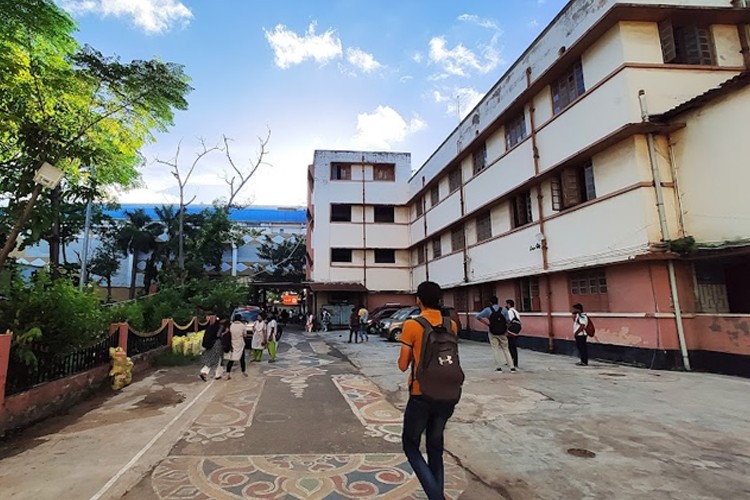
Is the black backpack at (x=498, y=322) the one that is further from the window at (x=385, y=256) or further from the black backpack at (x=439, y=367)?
the window at (x=385, y=256)

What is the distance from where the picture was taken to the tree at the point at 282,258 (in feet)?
132

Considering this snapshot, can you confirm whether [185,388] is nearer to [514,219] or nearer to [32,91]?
[32,91]

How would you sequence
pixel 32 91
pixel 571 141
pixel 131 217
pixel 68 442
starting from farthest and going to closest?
pixel 131 217 → pixel 571 141 → pixel 32 91 → pixel 68 442

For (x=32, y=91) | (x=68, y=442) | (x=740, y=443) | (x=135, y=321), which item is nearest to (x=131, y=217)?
(x=135, y=321)

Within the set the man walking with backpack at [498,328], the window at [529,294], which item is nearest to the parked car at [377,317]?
the window at [529,294]

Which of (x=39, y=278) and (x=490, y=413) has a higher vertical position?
(x=39, y=278)

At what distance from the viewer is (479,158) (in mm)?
18125

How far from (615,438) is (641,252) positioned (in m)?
6.32

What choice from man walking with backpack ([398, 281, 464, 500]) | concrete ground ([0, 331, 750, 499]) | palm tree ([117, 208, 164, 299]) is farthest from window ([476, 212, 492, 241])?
palm tree ([117, 208, 164, 299])

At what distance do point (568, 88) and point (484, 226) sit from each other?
22.6 feet

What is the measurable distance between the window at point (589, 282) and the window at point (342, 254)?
58.6 feet

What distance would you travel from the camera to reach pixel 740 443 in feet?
14.4

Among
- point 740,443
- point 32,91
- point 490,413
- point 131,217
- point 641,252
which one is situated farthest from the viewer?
point 131,217

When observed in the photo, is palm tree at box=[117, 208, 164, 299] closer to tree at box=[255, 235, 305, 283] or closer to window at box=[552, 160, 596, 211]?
tree at box=[255, 235, 305, 283]
